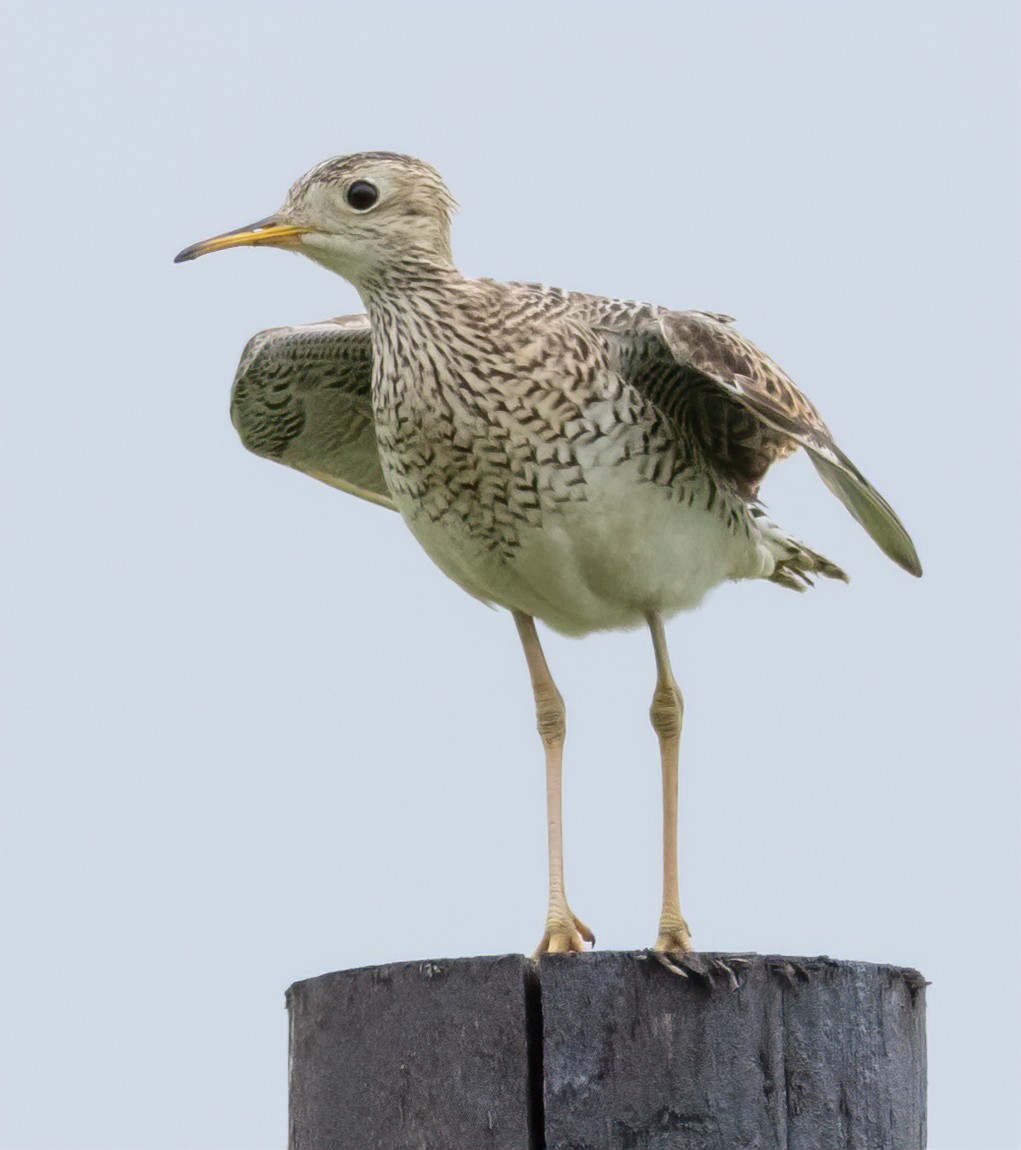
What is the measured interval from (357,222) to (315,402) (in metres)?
1.48

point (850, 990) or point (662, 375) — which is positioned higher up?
point (662, 375)

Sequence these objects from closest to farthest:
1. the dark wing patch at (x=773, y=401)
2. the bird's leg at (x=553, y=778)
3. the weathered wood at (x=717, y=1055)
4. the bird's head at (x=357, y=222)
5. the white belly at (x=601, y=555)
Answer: the weathered wood at (x=717, y=1055) < the dark wing patch at (x=773, y=401) < the white belly at (x=601, y=555) < the bird's leg at (x=553, y=778) < the bird's head at (x=357, y=222)

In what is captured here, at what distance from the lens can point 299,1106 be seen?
21.0 feet

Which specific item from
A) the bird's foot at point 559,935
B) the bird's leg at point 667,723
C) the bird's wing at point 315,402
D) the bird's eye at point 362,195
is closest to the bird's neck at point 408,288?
the bird's eye at point 362,195

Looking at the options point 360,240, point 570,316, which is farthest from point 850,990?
point 360,240

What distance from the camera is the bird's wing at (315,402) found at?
29.6 ft

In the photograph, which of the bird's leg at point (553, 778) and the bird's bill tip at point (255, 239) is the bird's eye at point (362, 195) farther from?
the bird's leg at point (553, 778)

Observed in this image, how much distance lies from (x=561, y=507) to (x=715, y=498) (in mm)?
874

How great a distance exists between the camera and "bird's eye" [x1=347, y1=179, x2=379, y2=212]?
7957 millimetres

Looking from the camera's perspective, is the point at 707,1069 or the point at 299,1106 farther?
the point at 299,1106

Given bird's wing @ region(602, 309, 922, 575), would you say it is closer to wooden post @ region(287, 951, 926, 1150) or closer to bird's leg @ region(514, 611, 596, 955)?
bird's leg @ region(514, 611, 596, 955)

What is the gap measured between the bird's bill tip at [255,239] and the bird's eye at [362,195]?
0.23 metres

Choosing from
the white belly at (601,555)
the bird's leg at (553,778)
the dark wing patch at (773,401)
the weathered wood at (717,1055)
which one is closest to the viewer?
the weathered wood at (717,1055)

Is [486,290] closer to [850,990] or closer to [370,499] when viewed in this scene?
[370,499]
